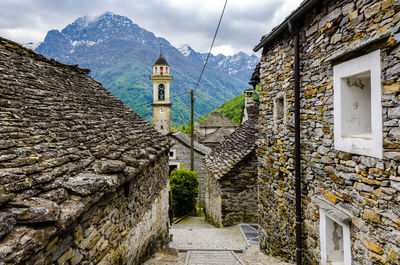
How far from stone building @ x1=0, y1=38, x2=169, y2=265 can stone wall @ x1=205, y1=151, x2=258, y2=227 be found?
4.14 m

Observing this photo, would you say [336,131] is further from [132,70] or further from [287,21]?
[132,70]

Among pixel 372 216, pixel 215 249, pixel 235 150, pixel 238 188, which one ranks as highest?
pixel 235 150

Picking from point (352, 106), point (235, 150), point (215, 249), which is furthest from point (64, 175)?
point (235, 150)

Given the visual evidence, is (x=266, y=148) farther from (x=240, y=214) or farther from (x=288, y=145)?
(x=240, y=214)

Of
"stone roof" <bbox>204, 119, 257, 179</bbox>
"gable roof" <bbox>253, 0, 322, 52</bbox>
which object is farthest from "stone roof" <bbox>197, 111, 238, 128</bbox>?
"gable roof" <bbox>253, 0, 322, 52</bbox>

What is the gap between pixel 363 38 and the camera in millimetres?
2771

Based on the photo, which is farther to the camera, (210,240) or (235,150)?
(235,150)

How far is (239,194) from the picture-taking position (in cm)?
994

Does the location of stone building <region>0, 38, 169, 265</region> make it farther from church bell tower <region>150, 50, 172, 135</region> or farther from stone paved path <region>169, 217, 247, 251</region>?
church bell tower <region>150, 50, 172, 135</region>

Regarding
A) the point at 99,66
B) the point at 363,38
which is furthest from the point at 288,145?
the point at 99,66

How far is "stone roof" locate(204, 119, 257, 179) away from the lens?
9811 millimetres

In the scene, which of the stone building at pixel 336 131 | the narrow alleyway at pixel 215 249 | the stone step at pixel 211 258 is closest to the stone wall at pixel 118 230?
the narrow alleyway at pixel 215 249

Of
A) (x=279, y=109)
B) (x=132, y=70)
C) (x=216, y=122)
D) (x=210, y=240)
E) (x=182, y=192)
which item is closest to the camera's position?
(x=279, y=109)

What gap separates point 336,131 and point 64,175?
3207 millimetres
